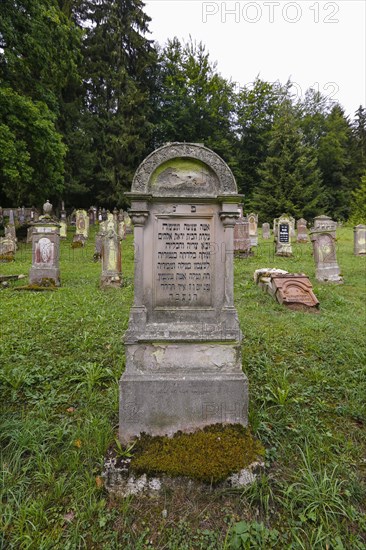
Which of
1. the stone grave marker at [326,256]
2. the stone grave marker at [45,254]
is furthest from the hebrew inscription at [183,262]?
the stone grave marker at [326,256]

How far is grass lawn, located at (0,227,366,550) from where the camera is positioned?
1.92 m

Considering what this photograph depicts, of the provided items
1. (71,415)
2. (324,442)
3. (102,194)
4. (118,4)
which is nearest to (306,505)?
(324,442)

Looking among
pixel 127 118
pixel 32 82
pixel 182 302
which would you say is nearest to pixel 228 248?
pixel 182 302

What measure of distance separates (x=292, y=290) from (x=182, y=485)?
4809 millimetres

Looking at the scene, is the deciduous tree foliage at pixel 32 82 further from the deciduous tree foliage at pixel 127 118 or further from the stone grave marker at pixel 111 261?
the stone grave marker at pixel 111 261

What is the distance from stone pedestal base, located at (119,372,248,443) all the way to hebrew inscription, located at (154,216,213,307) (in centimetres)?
63

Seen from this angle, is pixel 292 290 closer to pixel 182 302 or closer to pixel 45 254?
pixel 182 302

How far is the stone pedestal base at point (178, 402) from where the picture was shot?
8.29 feet

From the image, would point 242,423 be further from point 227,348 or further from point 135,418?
point 135,418

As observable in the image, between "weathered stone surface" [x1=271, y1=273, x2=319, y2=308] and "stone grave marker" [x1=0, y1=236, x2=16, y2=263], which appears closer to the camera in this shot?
"weathered stone surface" [x1=271, y1=273, x2=319, y2=308]

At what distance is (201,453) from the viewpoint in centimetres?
233

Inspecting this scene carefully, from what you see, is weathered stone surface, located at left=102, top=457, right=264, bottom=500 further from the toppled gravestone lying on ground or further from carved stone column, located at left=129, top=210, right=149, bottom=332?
the toppled gravestone lying on ground

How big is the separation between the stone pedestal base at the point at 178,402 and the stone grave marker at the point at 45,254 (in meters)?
6.25

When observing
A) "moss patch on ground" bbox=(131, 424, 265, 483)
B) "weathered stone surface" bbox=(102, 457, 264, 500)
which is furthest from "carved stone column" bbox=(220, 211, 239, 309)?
"weathered stone surface" bbox=(102, 457, 264, 500)
